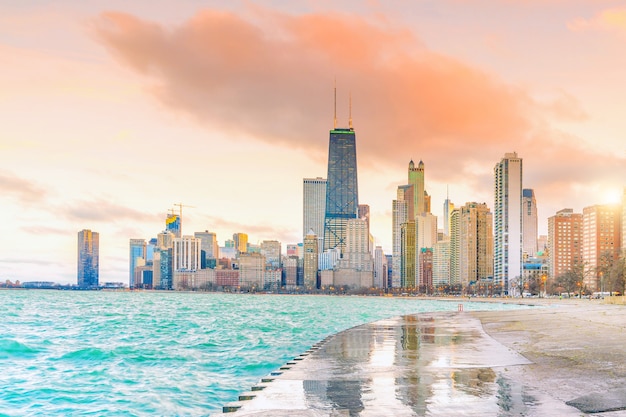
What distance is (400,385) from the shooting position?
51.1ft

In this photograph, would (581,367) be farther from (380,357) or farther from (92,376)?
(92,376)

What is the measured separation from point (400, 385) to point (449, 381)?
145 centimetres

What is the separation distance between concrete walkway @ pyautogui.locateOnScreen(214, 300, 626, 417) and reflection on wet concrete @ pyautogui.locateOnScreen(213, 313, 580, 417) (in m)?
0.02

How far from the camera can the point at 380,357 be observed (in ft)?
74.1

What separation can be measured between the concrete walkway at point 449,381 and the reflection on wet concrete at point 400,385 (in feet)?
0.07

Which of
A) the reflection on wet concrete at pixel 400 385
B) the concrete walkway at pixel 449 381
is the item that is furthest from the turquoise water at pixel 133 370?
the reflection on wet concrete at pixel 400 385

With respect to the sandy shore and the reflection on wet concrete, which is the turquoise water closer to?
the reflection on wet concrete

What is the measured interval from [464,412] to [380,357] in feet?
35.1

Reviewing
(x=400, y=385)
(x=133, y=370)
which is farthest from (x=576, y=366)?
(x=133, y=370)

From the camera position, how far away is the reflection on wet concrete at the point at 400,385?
12.5 m

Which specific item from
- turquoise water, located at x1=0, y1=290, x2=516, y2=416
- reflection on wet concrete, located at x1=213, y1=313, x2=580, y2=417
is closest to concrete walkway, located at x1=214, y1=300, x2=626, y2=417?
reflection on wet concrete, located at x1=213, y1=313, x2=580, y2=417

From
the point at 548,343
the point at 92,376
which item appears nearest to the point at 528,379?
the point at 548,343

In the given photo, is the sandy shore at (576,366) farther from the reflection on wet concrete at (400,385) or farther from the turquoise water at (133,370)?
the turquoise water at (133,370)

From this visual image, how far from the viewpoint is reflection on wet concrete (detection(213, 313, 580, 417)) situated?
12.5 metres
